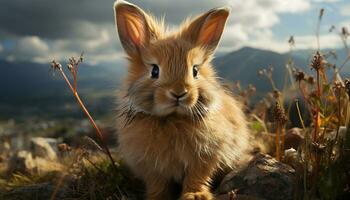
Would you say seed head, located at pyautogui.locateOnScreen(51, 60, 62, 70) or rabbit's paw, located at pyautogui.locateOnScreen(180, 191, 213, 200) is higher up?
seed head, located at pyautogui.locateOnScreen(51, 60, 62, 70)

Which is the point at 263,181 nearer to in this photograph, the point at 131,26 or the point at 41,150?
the point at 131,26

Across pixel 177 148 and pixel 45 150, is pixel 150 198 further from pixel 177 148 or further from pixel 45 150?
pixel 45 150

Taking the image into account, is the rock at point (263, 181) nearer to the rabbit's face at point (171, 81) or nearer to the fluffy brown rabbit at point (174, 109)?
the fluffy brown rabbit at point (174, 109)

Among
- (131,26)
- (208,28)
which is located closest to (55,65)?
(131,26)

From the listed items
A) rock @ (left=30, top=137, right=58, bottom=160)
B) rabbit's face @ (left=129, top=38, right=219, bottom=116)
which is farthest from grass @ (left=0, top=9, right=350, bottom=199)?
rock @ (left=30, top=137, right=58, bottom=160)

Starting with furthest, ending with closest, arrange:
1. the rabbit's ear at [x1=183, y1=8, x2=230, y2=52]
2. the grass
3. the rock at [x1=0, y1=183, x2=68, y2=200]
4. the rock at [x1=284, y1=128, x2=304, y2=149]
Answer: the rock at [x1=284, y1=128, x2=304, y2=149], the rock at [x1=0, y1=183, x2=68, y2=200], the rabbit's ear at [x1=183, y1=8, x2=230, y2=52], the grass

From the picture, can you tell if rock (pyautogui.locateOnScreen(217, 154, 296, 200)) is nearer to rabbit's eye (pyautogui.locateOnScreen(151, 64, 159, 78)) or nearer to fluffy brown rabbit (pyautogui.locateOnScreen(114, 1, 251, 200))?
fluffy brown rabbit (pyautogui.locateOnScreen(114, 1, 251, 200))
